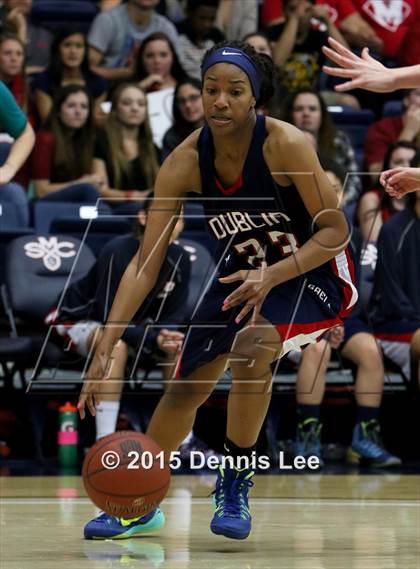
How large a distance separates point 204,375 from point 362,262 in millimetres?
3381

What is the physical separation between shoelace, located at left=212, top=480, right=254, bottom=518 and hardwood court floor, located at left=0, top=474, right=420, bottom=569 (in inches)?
4.8

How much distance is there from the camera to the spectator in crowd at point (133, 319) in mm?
6859

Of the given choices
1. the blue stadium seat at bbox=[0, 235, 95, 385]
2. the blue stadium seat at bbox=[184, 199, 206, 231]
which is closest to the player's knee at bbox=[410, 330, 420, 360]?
the blue stadium seat at bbox=[184, 199, 206, 231]

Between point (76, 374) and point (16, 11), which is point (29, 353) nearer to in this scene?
point (76, 374)

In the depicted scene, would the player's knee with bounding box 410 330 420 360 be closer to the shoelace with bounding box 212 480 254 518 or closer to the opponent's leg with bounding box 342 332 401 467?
the opponent's leg with bounding box 342 332 401 467

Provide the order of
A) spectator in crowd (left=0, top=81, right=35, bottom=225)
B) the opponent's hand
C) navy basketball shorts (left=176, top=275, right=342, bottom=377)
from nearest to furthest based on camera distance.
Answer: the opponent's hand → navy basketball shorts (left=176, top=275, right=342, bottom=377) → spectator in crowd (left=0, top=81, right=35, bottom=225)

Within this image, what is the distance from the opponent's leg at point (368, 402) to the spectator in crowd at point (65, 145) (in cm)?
206

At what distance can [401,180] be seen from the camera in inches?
164

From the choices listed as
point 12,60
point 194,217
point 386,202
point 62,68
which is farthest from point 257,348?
point 62,68

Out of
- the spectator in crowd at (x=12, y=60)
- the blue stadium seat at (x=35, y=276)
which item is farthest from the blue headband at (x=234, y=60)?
the spectator in crowd at (x=12, y=60)

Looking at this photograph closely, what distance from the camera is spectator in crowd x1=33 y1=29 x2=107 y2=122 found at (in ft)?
28.4

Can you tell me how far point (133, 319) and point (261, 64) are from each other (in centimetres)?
283

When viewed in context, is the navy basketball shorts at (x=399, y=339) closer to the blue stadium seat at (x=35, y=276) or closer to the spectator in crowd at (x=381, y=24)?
the blue stadium seat at (x=35, y=276)

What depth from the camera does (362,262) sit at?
7738 millimetres
